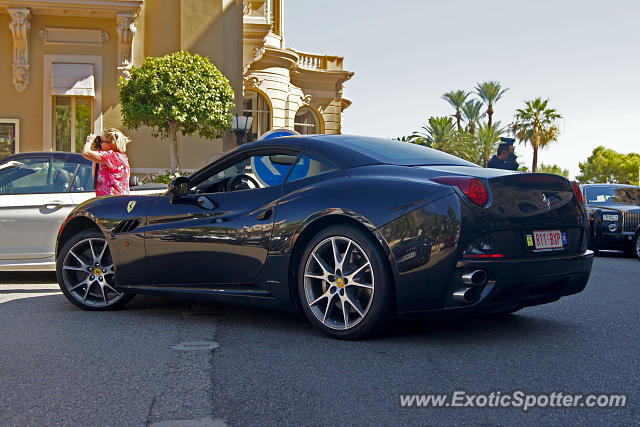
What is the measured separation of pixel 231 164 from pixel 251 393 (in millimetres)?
2485

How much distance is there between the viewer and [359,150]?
525 centimetres

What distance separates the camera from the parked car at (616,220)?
15055 mm

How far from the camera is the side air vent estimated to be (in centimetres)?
602

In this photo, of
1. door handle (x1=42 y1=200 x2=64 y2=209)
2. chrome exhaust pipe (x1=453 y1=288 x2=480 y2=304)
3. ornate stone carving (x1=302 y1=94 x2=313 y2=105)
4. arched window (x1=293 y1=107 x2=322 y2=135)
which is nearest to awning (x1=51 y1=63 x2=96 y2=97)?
door handle (x1=42 y1=200 x2=64 y2=209)

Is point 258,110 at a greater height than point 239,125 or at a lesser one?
greater

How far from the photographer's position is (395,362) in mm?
4246

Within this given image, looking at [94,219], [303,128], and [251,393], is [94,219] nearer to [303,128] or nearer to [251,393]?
[251,393]

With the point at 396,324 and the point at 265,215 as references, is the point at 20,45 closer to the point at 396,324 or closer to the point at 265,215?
the point at 265,215

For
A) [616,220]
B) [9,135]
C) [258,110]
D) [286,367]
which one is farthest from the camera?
[258,110]

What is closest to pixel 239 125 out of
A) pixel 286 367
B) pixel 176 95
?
pixel 176 95

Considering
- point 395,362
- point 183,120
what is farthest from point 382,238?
point 183,120

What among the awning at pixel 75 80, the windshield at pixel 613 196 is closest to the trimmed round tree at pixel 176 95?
the awning at pixel 75 80

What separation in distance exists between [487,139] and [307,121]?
116 ft

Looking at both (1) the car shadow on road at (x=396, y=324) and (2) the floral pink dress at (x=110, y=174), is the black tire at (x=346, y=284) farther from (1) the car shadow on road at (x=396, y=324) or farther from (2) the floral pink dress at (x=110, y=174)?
(2) the floral pink dress at (x=110, y=174)
